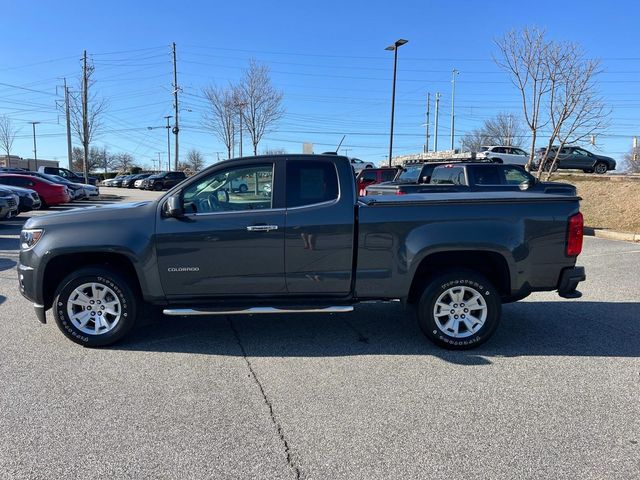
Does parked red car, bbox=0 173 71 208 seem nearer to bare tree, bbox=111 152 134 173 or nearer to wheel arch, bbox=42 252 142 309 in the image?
wheel arch, bbox=42 252 142 309

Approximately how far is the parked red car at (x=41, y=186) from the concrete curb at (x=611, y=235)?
20.2 meters

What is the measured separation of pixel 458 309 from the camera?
480 cm

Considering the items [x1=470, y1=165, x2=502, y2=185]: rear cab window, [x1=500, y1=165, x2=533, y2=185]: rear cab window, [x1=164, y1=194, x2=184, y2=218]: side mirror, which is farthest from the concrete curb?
[x1=164, y1=194, x2=184, y2=218]: side mirror

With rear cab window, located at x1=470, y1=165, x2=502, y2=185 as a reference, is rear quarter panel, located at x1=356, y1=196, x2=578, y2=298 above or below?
below

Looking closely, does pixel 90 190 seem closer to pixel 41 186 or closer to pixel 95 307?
pixel 41 186

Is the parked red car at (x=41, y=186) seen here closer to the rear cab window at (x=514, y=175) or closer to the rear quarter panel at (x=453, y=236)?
the rear cab window at (x=514, y=175)

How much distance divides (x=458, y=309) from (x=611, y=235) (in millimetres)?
10661

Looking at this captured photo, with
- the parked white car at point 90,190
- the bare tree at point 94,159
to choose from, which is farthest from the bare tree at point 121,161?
the parked white car at point 90,190

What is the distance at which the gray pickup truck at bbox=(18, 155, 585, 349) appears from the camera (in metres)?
4.65

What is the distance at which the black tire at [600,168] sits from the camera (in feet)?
87.7

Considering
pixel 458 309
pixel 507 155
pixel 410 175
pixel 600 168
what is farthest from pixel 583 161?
pixel 458 309

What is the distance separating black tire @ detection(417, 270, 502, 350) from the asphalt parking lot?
0.47 feet

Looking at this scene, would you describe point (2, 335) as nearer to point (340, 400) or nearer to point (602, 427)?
point (340, 400)

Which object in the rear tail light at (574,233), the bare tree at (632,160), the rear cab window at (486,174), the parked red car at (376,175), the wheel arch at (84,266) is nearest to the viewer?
the rear tail light at (574,233)
